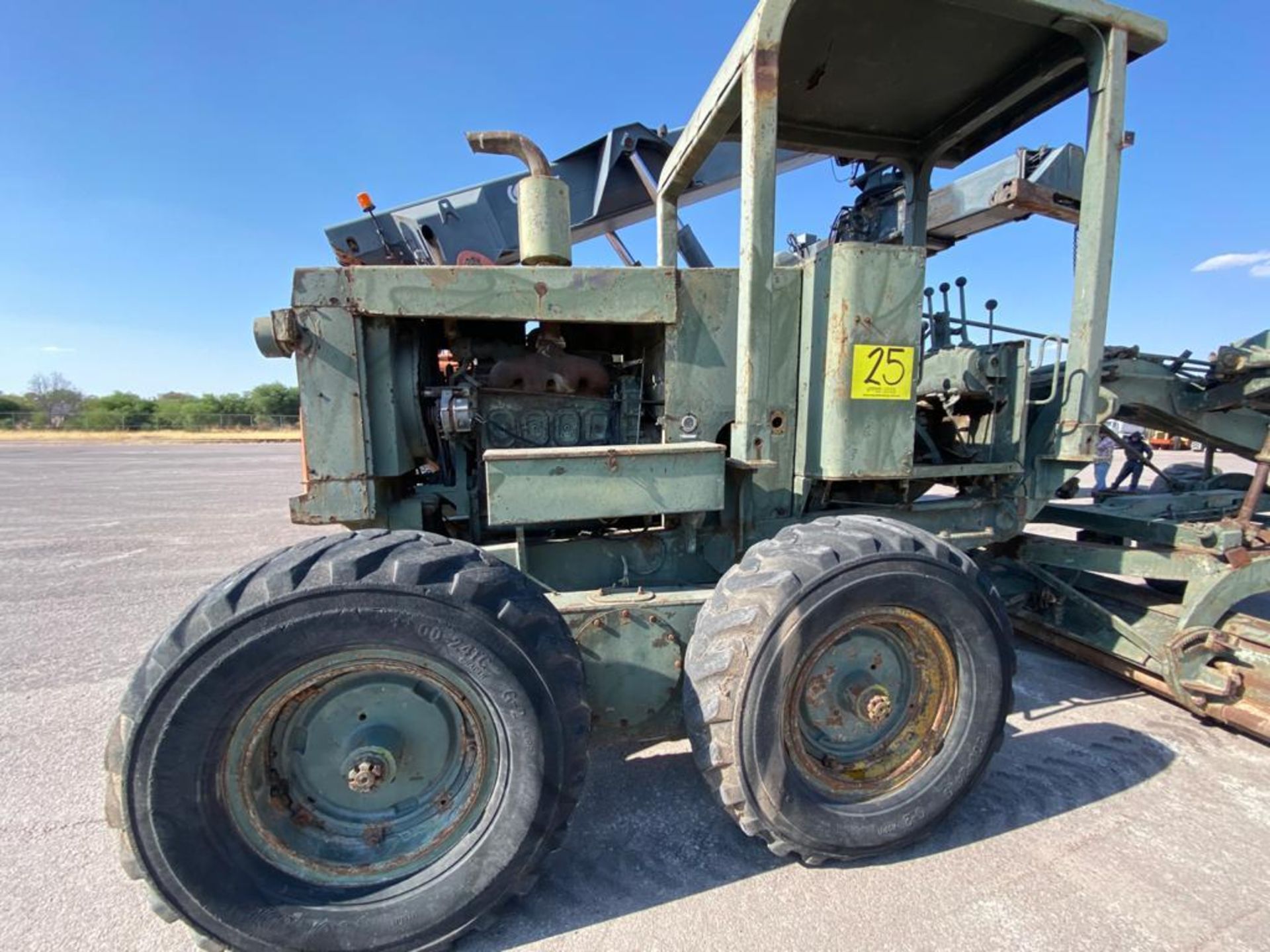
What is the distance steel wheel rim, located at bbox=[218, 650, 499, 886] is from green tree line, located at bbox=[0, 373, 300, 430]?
58420mm

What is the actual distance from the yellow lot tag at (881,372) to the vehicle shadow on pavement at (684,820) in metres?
1.80

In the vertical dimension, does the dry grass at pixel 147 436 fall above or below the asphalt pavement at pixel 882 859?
above

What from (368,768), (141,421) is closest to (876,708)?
(368,768)

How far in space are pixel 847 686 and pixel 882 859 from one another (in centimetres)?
65

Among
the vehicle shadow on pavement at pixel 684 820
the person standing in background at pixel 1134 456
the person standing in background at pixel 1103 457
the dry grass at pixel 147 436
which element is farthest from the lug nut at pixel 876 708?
the dry grass at pixel 147 436

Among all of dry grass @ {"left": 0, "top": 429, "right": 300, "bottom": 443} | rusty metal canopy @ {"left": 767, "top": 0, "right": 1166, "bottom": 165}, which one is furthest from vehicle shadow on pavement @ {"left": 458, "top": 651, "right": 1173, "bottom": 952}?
dry grass @ {"left": 0, "top": 429, "right": 300, "bottom": 443}

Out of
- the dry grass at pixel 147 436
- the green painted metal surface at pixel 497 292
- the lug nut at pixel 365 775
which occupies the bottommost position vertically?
the dry grass at pixel 147 436

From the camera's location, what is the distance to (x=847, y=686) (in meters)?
2.31

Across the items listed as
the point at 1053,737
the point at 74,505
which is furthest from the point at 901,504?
the point at 74,505

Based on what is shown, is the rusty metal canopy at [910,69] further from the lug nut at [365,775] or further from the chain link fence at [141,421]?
the chain link fence at [141,421]

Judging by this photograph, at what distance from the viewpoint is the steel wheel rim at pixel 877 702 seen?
2.26 metres

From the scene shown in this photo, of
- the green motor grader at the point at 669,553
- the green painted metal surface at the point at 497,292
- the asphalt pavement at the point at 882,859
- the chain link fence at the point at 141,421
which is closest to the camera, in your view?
the green motor grader at the point at 669,553

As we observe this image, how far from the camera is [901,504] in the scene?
10.2 ft

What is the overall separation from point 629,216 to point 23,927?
5.87 metres
